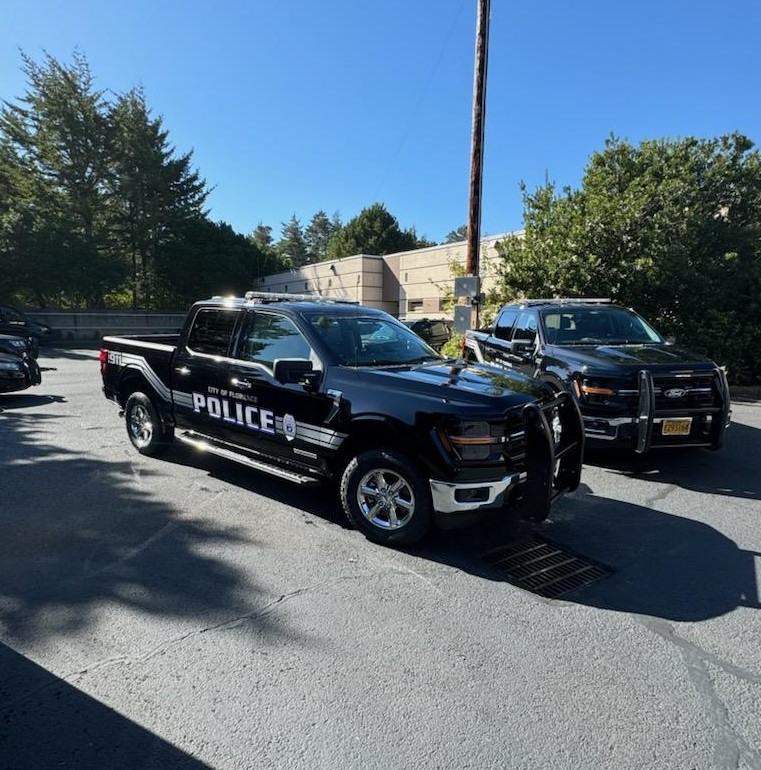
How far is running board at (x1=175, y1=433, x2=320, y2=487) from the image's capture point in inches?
183

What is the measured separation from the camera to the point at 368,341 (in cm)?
512

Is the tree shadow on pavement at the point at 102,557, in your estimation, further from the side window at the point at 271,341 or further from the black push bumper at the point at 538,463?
the black push bumper at the point at 538,463

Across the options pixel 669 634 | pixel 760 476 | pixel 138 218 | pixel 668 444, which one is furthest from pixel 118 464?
pixel 138 218

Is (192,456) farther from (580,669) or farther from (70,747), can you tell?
(580,669)

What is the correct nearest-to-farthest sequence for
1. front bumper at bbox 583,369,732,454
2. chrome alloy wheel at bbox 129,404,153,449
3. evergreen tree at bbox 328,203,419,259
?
front bumper at bbox 583,369,732,454
chrome alloy wheel at bbox 129,404,153,449
evergreen tree at bbox 328,203,419,259

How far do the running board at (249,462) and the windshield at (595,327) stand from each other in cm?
420

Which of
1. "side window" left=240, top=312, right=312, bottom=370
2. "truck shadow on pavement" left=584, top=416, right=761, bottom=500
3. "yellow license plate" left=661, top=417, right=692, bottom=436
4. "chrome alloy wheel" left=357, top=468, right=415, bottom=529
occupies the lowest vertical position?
"truck shadow on pavement" left=584, top=416, right=761, bottom=500

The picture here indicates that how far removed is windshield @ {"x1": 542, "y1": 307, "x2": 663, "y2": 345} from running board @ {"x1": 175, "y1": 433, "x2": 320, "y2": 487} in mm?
4205

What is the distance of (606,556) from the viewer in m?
4.09

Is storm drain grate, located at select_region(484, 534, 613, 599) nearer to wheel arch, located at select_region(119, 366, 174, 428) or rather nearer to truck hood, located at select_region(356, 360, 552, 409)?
truck hood, located at select_region(356, 360, 552, 409)

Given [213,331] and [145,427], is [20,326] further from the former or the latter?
[213,331]

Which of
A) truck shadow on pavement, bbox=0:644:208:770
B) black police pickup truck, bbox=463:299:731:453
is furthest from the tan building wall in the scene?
truck shadow on pavement, bbox=0:644:208:770

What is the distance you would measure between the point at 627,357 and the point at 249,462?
440 centimetres

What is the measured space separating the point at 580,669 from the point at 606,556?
1.48 metres
